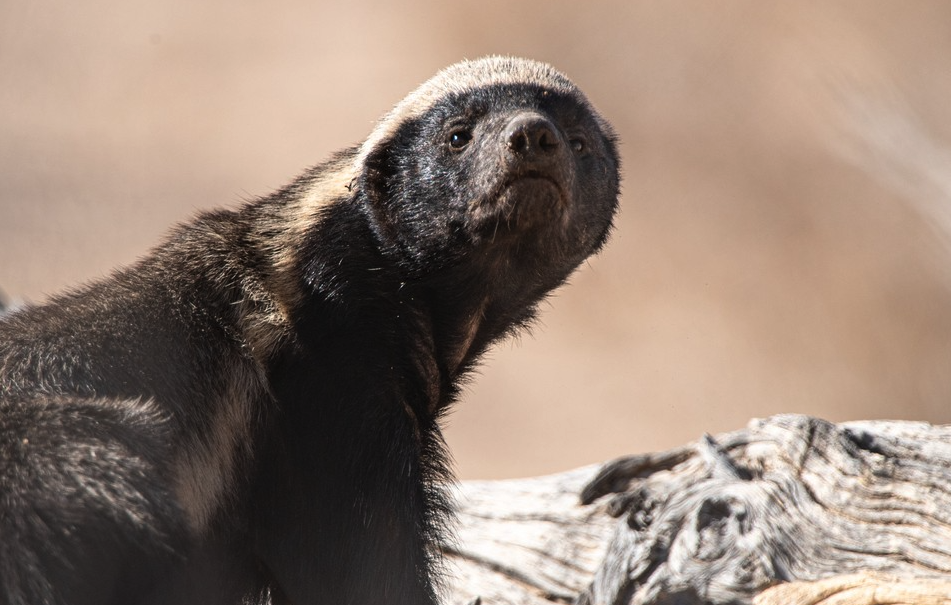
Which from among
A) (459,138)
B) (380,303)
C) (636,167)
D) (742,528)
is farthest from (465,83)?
(636,167)

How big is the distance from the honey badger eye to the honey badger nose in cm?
27

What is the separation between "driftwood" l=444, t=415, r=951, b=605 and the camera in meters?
4.54

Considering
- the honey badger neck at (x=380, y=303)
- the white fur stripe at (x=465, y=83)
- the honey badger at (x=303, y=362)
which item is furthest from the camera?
the white fur stripe at (x=465, y=83)

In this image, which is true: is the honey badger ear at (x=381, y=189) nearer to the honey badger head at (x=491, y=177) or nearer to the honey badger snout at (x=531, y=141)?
the honey badger head at (x=491, y=177)

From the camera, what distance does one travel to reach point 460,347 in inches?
190

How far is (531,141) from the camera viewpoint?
4.38m

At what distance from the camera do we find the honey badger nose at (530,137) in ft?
14.3

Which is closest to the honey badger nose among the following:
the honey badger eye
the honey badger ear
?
the honey badger eye

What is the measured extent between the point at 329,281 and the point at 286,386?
1.51ft

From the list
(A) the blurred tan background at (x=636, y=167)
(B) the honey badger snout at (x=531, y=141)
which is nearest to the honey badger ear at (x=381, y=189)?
(B) the honey badger snout at (x=531, y=141)

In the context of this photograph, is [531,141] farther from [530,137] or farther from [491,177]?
[491,177]

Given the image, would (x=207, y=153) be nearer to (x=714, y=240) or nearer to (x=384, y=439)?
(x=714, y=240)

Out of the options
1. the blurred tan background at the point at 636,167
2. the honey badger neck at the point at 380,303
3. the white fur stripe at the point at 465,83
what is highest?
the blurred tan background at the point at 636,167

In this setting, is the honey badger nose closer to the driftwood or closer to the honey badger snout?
the honey badger snout
